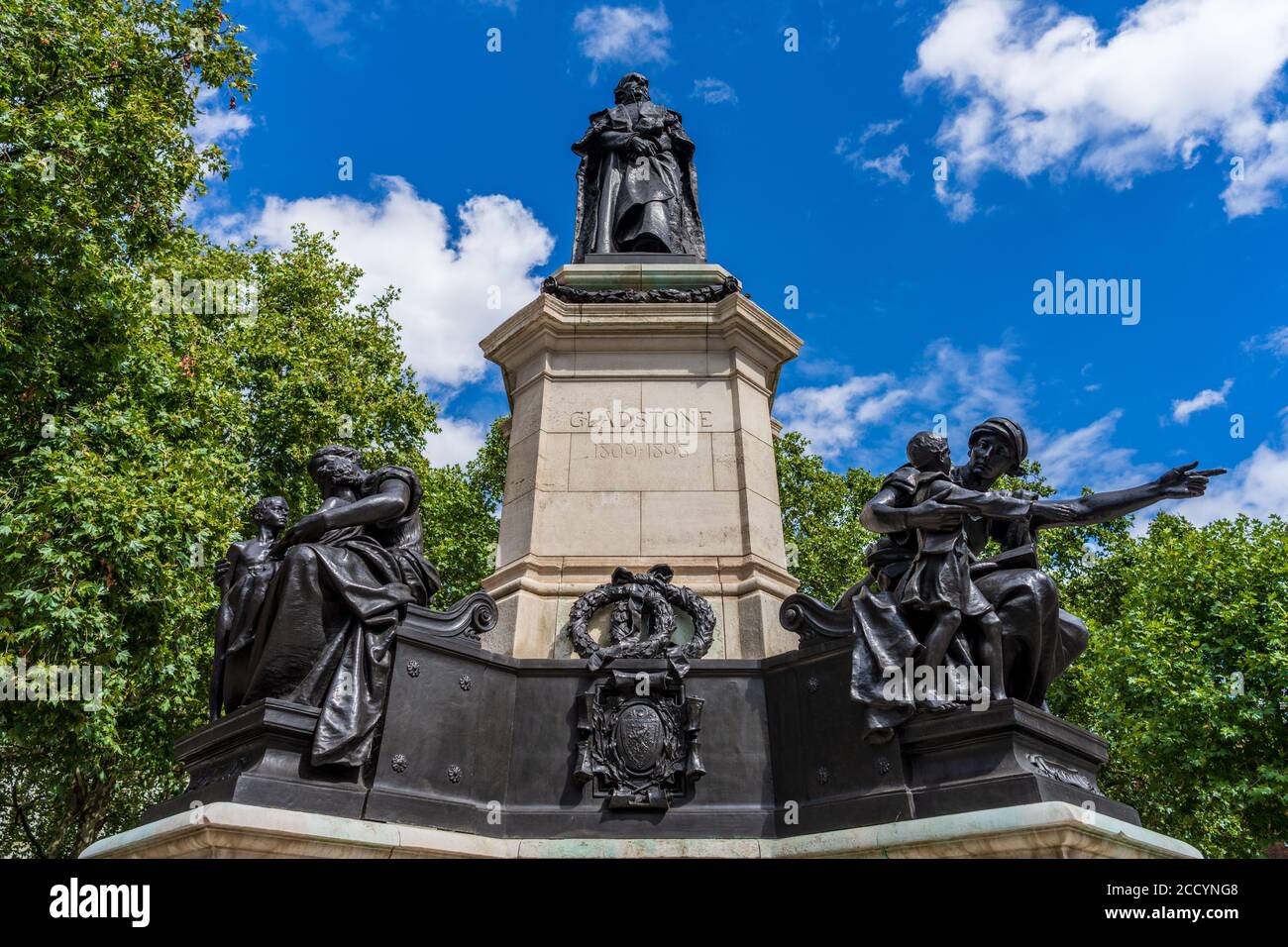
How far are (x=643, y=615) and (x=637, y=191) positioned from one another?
5386mm

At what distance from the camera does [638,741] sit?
603 centimetres

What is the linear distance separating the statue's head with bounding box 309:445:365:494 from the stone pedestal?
1436mm

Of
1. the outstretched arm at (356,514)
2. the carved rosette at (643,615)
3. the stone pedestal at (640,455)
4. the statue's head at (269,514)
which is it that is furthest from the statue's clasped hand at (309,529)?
the carved rosette at (643,615)

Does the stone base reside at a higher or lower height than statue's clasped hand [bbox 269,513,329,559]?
lower

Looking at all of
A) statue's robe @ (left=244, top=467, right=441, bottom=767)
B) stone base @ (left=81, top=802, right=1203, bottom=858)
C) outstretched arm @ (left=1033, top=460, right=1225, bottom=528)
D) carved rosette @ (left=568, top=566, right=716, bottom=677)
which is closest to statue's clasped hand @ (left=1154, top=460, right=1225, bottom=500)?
outstretched arm @ (left=1033, top=460, right=1225, bottom=528)

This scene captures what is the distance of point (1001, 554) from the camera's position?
6211 mm

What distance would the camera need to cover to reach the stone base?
475 centimetres

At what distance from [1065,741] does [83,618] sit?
11.5 meters

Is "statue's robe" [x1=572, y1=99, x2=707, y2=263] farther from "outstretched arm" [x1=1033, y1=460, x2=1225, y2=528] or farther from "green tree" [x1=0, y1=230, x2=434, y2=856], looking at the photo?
"green tree" [x1=0, y1=230, x2=434, y2=856]

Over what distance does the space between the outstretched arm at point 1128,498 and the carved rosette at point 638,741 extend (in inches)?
103

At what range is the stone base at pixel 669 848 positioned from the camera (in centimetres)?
475
